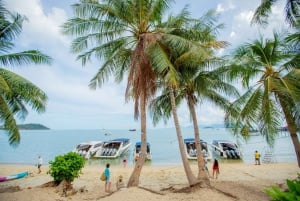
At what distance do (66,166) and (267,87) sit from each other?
30.3 ft

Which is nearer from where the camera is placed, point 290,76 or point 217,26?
point 290,76

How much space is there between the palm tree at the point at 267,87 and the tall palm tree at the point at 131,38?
10.9 feet

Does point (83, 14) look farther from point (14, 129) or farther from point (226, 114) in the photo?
point (226, 114)

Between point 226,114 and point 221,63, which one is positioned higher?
point 221,63

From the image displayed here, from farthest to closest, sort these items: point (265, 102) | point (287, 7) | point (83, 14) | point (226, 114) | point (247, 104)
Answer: point (226, 114) → point (83, 14) → point (247, 104) → point (265, 102) → point (287, 7)

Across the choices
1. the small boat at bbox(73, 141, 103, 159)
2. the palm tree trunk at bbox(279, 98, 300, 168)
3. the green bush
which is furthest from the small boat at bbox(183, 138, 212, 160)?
the green bush

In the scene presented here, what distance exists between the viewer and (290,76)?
32.1ft

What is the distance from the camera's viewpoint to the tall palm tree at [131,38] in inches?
429

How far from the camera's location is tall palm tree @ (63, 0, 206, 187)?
1091 centimetres

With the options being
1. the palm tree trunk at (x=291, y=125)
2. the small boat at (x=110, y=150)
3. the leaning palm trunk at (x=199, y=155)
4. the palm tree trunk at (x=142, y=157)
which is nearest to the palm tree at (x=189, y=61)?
the leaning palm trunk at (x=199, y=155)

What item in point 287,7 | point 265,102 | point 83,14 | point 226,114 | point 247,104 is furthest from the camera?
point 226,114

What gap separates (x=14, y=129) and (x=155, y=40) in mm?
6506

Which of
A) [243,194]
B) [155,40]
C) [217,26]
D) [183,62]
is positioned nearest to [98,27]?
[155,40]

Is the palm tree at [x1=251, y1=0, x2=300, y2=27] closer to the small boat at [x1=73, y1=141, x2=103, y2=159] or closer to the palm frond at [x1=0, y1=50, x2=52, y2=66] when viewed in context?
the palm frond at [x1=0, y1=50, x2=52, y2=66]
